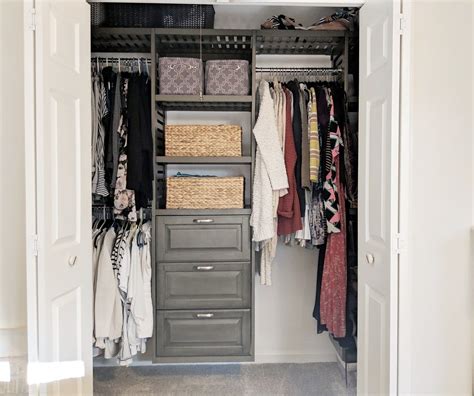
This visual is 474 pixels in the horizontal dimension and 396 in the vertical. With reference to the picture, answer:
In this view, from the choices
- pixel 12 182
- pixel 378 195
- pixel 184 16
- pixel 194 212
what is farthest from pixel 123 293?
pixel 184 16

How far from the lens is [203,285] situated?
7.24 feet

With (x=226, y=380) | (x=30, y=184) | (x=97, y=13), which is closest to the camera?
(x=30, y=184)

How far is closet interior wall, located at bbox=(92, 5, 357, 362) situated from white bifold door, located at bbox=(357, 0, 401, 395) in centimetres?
81

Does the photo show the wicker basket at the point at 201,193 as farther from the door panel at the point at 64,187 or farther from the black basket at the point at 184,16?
the black basket at the point at 184,16

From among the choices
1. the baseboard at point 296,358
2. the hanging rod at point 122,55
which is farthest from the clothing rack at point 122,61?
the baseboard at point 296,358

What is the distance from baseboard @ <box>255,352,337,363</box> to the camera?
2.59 meters

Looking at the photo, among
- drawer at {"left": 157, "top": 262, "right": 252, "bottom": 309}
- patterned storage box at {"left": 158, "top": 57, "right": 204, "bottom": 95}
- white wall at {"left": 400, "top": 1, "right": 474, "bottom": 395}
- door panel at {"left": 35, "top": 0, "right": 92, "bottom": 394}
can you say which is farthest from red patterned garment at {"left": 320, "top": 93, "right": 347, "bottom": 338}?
door panel at {"left": 35, "top": 0, "right": 92, "bottom": 394}

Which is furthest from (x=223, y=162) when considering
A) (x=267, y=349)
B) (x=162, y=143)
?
(x=267, y=349)

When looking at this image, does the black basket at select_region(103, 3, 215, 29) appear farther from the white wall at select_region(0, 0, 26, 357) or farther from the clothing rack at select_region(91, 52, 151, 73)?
the white wall at select_region(0, 0, 26, 357)

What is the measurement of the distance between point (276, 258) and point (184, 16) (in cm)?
164

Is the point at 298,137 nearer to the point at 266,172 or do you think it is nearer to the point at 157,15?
the point at 266,172

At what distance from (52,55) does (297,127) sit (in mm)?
1324

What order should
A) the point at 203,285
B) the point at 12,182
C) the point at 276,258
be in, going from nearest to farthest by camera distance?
the point at 12,182
the point at 203,285
the point at 276,258

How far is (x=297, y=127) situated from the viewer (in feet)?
7.20
